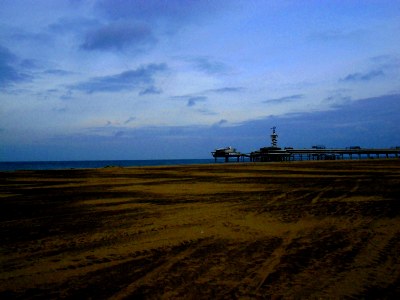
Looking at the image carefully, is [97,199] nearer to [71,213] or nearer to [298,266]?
[71,213]

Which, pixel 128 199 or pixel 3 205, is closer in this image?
pixel 3 205

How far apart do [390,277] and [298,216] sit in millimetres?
4295

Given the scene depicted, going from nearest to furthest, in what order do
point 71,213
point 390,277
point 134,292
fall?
point 134,292 < point 390,277 < point 71,213

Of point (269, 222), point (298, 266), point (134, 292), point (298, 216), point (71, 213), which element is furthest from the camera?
point (71, 213)

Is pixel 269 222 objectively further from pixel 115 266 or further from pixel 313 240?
pixel 115 266

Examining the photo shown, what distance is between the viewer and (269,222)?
25.7 ft

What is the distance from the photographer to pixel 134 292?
3902mm

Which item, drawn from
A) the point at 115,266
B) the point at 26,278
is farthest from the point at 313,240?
the point at 26,278

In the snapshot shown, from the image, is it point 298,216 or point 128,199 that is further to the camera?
point 128,199

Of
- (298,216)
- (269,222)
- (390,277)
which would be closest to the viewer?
(390,277)

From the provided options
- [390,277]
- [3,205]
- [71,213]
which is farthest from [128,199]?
[390,277]

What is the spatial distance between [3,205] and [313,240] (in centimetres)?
1066

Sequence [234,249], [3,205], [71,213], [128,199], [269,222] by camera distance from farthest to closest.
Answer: [128,199]
[3,205]
[71,213]
[269,222]
[234,249]

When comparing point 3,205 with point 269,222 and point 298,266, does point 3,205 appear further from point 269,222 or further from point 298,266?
point 298,266
